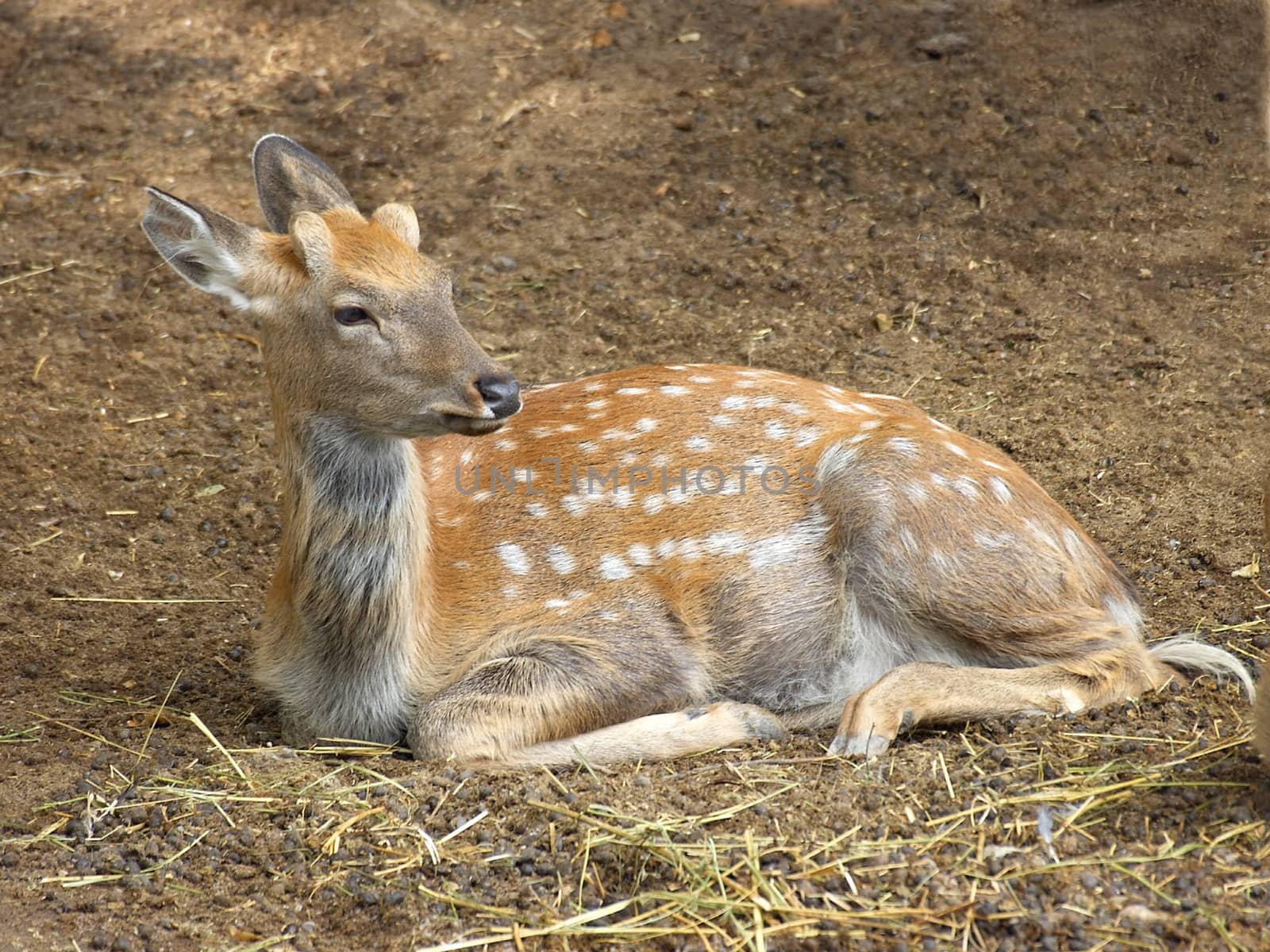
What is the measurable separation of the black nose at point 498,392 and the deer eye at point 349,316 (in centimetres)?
43

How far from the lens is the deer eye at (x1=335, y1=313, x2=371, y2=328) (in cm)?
437

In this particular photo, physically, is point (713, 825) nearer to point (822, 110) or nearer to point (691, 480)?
point (691, 480)

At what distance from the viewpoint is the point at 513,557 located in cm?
489

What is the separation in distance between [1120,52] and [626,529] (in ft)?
18.2

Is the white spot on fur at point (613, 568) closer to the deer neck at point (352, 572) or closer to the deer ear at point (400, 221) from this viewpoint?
the deer neck at point (352, 572)

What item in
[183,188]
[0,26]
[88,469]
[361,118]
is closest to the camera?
[88,469]

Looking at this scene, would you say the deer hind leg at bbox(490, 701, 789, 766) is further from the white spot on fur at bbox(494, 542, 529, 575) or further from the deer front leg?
the white spot on fur at bbox(494, 542, 529, 575)

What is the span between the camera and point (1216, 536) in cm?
559

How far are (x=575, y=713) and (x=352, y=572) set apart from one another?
846mm

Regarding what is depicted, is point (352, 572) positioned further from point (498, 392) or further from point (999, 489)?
point (999, 489)

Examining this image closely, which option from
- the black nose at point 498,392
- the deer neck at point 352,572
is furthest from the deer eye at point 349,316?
the black nose at point 498,392

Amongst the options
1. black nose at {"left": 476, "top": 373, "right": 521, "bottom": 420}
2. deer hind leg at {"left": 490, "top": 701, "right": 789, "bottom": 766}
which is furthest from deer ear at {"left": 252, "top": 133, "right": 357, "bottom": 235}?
deer hind leg at {"left": 490, "top": 701, "right": 789, "bottom": 766}

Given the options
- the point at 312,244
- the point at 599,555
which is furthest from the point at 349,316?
the point at 599,555

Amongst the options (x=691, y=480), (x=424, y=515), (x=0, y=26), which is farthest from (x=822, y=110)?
(x=0, y=26)
